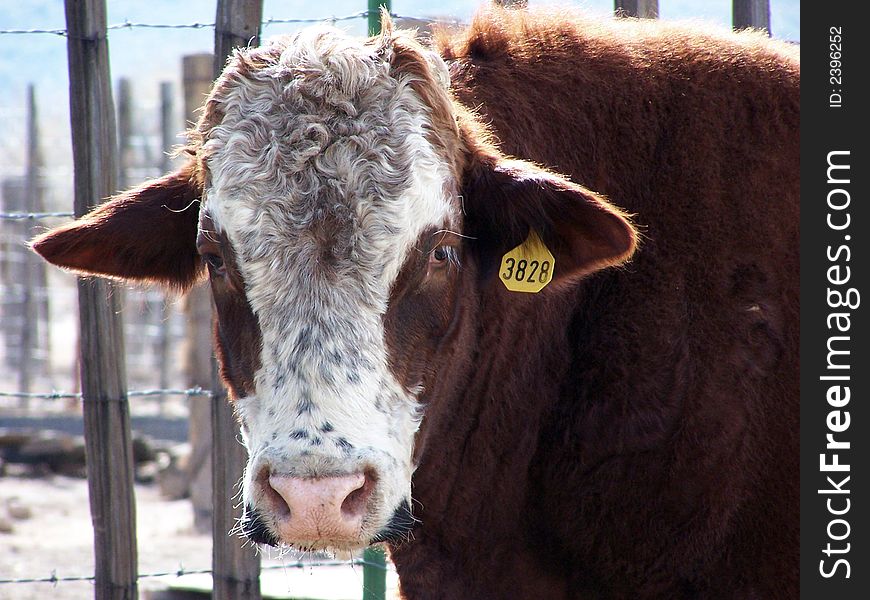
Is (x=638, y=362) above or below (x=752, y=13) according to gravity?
below

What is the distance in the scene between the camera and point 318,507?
261 centimetres

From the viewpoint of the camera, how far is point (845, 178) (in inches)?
135

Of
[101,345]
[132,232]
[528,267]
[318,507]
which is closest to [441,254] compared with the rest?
[528,267]

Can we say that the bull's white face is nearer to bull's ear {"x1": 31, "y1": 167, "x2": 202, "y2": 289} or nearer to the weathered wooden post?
bull's ear {"x1": 31, "y1": 167, "x2": 202, "y2": 289}

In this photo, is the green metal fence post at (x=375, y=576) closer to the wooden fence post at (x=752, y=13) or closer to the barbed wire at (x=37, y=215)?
the barbed wire at (x=37, y=215)

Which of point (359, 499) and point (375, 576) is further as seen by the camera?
point (375, 576)

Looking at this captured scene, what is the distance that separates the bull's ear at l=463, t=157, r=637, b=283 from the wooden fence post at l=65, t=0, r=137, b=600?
1720 millimetres

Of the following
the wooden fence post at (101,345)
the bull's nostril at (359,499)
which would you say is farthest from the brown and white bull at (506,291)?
the wooden fence post at (101,345)

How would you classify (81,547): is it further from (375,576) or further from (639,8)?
(639,8)

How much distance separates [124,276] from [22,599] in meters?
3.92

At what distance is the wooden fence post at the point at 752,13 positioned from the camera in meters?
5.21

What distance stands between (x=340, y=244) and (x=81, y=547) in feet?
21.4

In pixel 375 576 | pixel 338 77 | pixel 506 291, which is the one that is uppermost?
pixel 338 77

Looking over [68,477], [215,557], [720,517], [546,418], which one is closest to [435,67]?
[546,418]
